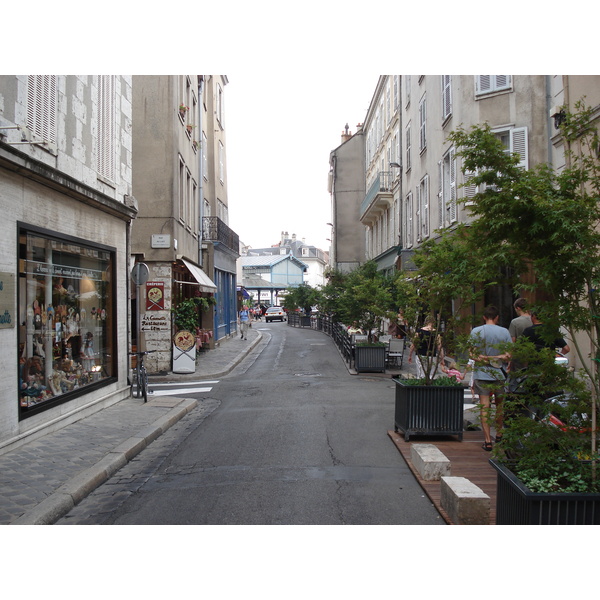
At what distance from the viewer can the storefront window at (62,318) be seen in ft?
25.5

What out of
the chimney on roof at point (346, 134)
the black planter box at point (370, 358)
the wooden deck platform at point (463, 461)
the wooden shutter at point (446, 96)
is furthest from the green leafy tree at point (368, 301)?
the chimney on roof at point (346, 134)

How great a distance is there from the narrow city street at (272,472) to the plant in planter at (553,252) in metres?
1.36

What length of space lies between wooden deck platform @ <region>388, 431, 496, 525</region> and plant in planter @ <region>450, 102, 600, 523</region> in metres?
1.11

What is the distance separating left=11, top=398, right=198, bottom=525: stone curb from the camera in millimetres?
4891

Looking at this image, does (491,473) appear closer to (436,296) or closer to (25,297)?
(436,296)

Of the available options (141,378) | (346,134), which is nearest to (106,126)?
(141,378)

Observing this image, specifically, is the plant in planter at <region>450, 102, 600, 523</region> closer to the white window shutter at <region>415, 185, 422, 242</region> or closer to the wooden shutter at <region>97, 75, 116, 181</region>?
the wooden shutter at <region>97, 75, 116, 181</region>

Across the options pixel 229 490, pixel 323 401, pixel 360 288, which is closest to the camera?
pixel 229 490

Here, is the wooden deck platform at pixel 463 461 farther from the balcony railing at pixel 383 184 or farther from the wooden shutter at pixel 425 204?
the balcony railing at pixel 383 184

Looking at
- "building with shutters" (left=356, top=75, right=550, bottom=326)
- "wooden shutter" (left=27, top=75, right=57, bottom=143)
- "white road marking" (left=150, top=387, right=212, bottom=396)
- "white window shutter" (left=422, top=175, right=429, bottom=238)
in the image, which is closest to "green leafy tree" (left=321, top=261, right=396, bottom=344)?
"building with shutters" (left=356, top=75, right=550, bottom=326)

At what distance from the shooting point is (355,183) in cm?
4384

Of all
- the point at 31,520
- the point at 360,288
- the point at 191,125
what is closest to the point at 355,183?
the point at 191,125

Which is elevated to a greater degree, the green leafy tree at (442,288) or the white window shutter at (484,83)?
the white window shutter at (484,83)

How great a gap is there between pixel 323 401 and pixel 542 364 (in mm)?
7427
